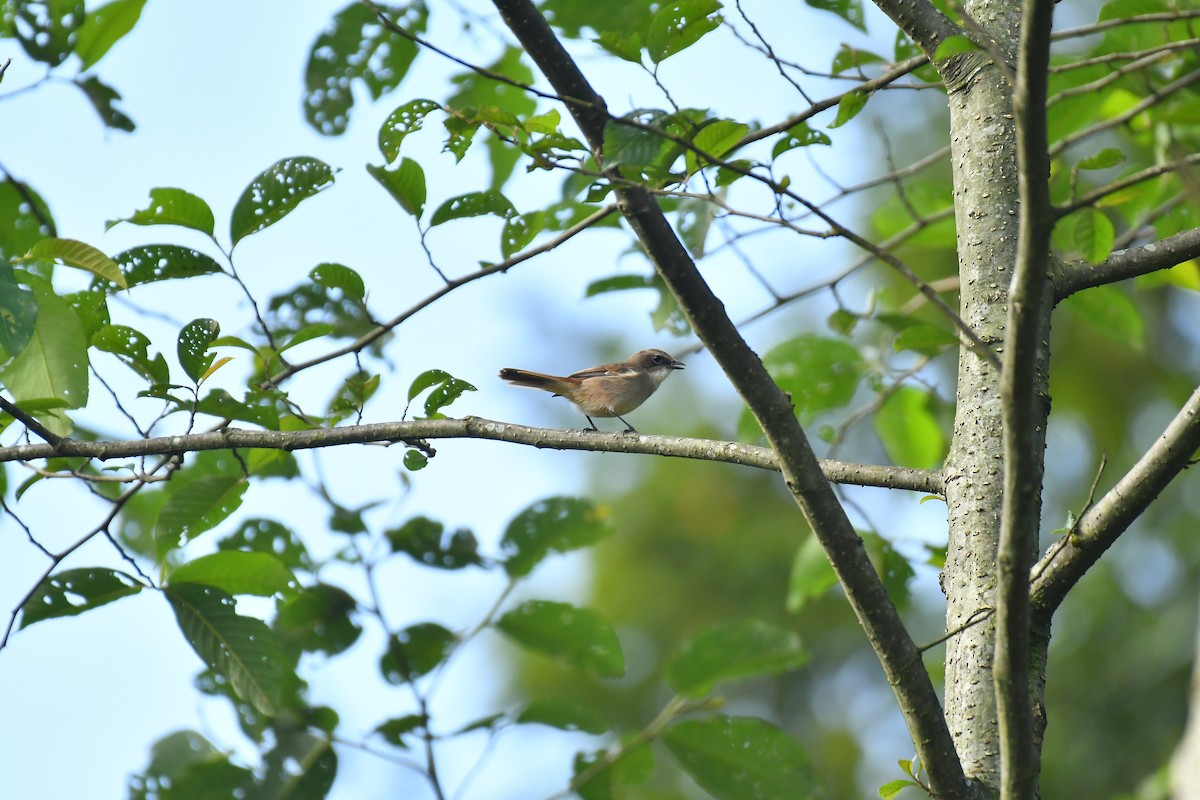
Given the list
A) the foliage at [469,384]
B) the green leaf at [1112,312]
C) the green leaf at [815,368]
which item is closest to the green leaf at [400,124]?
the foliage at [469,384]

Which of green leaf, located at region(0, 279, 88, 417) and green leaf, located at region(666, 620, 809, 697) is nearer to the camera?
green leaf, located at region(0, 279, 88, 417)

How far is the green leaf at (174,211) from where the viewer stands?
9.62 ft

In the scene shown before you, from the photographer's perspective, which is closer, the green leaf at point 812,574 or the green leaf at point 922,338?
the green leaf at point 922,338

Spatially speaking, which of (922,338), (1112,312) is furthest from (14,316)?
(1112,312)

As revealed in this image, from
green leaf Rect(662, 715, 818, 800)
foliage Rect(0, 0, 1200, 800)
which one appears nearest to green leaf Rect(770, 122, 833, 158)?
foliage Rect(0, 0, 1200, 800)

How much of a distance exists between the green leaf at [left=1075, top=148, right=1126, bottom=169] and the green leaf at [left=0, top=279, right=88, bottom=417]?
9.54 feet

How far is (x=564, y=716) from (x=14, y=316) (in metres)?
2.31

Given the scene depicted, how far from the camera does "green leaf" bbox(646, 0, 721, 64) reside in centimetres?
235

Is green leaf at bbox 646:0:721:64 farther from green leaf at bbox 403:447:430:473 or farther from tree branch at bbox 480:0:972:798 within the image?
green leaf at bbox 403:447:430:473

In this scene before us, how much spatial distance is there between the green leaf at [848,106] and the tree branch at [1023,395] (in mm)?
1026

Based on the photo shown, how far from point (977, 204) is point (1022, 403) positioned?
1.25 metres

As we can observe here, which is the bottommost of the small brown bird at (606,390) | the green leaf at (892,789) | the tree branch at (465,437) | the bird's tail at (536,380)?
the green leaf at (892,789)

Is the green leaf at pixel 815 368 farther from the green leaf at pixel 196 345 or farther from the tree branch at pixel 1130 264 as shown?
the green leaf at pixel 196 345

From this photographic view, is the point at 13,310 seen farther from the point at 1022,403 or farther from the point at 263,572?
the point at 1022,403
